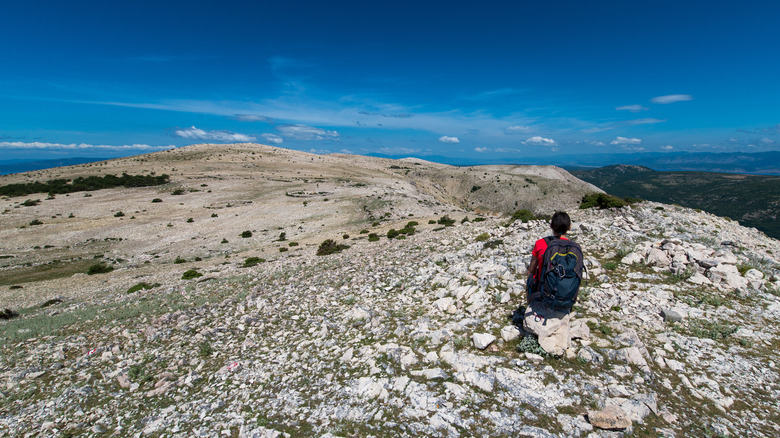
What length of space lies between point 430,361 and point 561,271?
388cm

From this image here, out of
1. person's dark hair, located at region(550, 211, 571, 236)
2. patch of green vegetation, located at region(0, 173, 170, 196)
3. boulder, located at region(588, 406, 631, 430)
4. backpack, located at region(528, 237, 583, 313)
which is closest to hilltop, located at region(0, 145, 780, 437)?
boulder, located at region(588, 406, 631, 430)

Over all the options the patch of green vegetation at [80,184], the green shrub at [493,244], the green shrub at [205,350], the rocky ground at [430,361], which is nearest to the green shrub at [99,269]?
the rocky ground at [430,361]

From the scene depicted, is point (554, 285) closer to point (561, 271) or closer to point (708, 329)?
point (561, 271)

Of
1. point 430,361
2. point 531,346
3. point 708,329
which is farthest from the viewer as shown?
point 708,329

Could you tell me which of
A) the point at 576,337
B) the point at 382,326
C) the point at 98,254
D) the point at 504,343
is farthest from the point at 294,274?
the point at 98,254

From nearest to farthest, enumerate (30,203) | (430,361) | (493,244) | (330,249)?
(430,361) < (493,244) < (330,249) < (30,203)

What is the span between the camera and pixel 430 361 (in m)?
8.14

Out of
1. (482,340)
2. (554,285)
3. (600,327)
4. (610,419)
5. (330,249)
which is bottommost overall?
(330,249)

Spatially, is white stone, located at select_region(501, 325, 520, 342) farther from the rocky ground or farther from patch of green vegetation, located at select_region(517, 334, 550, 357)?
patch of green vegetation, located at select_region(517, 334, 550, 357)

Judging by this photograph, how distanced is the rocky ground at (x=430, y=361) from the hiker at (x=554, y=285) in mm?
426

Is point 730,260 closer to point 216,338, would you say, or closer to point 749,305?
point 749,305

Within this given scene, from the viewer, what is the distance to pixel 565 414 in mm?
6215

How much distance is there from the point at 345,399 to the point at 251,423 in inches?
83.2

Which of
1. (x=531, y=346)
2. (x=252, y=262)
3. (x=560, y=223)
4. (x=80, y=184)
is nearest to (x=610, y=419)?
(x=531, y=346)
